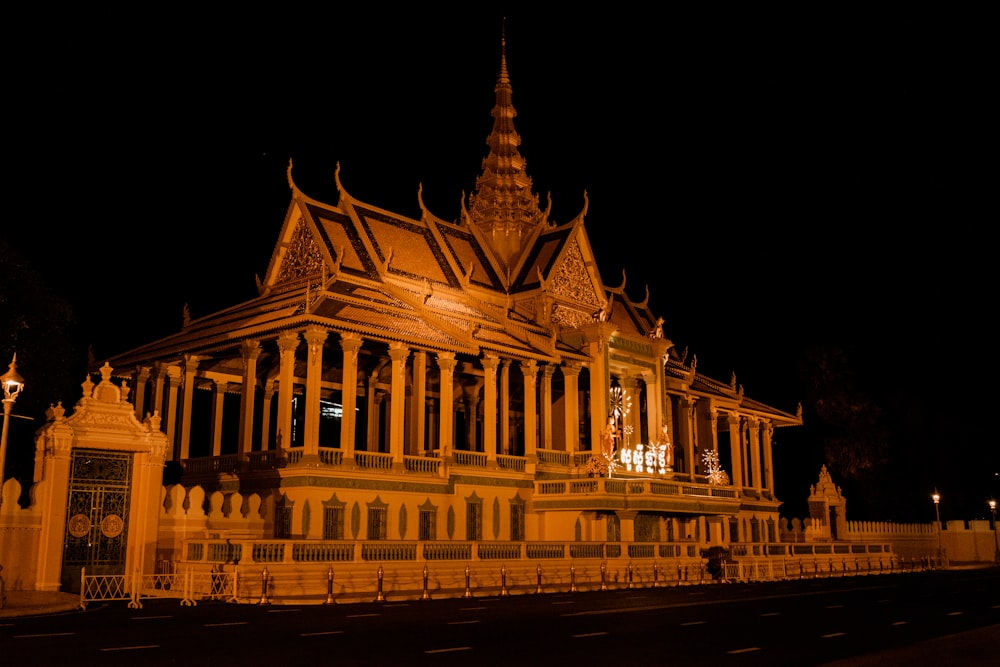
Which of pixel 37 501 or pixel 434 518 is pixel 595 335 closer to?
pixel 434 518

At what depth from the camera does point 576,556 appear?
97.0 feet

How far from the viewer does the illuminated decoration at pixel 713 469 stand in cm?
4549

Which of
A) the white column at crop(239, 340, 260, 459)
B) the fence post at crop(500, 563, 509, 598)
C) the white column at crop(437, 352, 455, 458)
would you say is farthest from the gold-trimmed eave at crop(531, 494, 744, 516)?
the white column at crop(239, 340, 260, 459)

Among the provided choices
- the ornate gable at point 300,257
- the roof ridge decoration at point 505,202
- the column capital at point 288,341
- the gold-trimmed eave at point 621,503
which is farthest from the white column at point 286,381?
the roof ridge decoration at point 505,202

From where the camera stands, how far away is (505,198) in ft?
162

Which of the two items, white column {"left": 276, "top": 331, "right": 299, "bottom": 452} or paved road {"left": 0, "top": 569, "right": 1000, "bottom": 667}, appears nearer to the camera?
paved road {"left": 0, "top": 569, "right": 1000, "bottom": 667}

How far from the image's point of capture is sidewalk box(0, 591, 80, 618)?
1724cm

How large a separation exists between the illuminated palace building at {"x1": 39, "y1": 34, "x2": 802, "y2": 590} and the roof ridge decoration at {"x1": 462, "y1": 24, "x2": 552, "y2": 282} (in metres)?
0.11

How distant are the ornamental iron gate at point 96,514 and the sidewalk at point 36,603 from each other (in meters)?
0.97

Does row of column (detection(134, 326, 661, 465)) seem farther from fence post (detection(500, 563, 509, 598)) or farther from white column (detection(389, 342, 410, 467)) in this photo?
fence post (detection(500, 563, 509, 598))

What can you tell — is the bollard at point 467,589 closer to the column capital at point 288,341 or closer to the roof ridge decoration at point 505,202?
the column capital at point 288,341

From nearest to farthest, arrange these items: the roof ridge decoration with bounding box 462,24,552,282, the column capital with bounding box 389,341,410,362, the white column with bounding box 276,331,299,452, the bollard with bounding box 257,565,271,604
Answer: the bollard with bounding box 257,565,271,604 < the white column with bounding box 276,331,299,452 < the column capital with bounding box 389,341,410,362 < the roof ridge decoration with bounding box 462,24,552,282

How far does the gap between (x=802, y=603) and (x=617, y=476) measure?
16876 mm

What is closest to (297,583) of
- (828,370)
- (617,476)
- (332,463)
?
(332,463)
